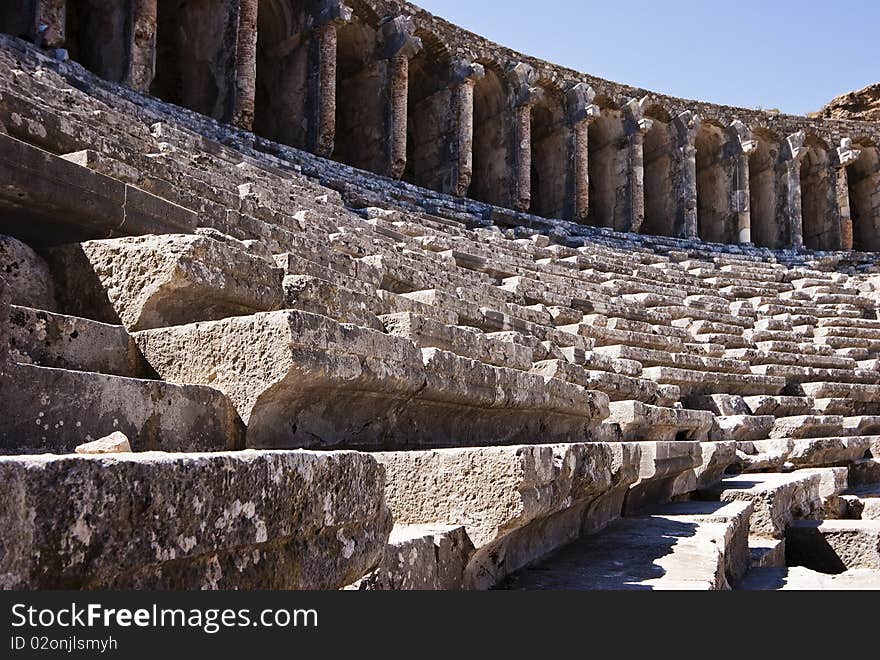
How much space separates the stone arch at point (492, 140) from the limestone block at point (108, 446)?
20.2 m

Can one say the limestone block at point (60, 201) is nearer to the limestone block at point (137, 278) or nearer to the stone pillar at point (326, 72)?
the limestone block at point (137, 278)

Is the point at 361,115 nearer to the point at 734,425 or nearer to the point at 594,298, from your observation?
the point at 594,298

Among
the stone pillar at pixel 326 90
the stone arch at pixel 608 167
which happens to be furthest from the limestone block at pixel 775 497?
the stone arch at pixel 608 167

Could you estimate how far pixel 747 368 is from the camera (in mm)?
11477

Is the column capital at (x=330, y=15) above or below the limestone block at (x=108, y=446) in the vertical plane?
above

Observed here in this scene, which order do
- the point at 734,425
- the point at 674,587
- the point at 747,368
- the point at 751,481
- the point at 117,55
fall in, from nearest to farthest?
the point at 674,587 < the point at 751,481 < the point at 734,425 < the point at 747,368 < the point at 117,55

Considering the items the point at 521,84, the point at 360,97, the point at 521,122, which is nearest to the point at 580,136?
the point at 521,122

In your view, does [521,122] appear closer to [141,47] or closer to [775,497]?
[141,47]

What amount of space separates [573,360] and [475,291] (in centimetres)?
135

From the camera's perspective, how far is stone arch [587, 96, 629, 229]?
2400cm

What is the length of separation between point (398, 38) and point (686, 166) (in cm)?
1025

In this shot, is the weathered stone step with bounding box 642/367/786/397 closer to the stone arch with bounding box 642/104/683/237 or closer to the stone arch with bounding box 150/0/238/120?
the stone arch with bounding box 150/0/238/120

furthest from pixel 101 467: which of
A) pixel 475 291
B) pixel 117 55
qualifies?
pixel 117 55

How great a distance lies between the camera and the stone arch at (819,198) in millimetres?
26391
